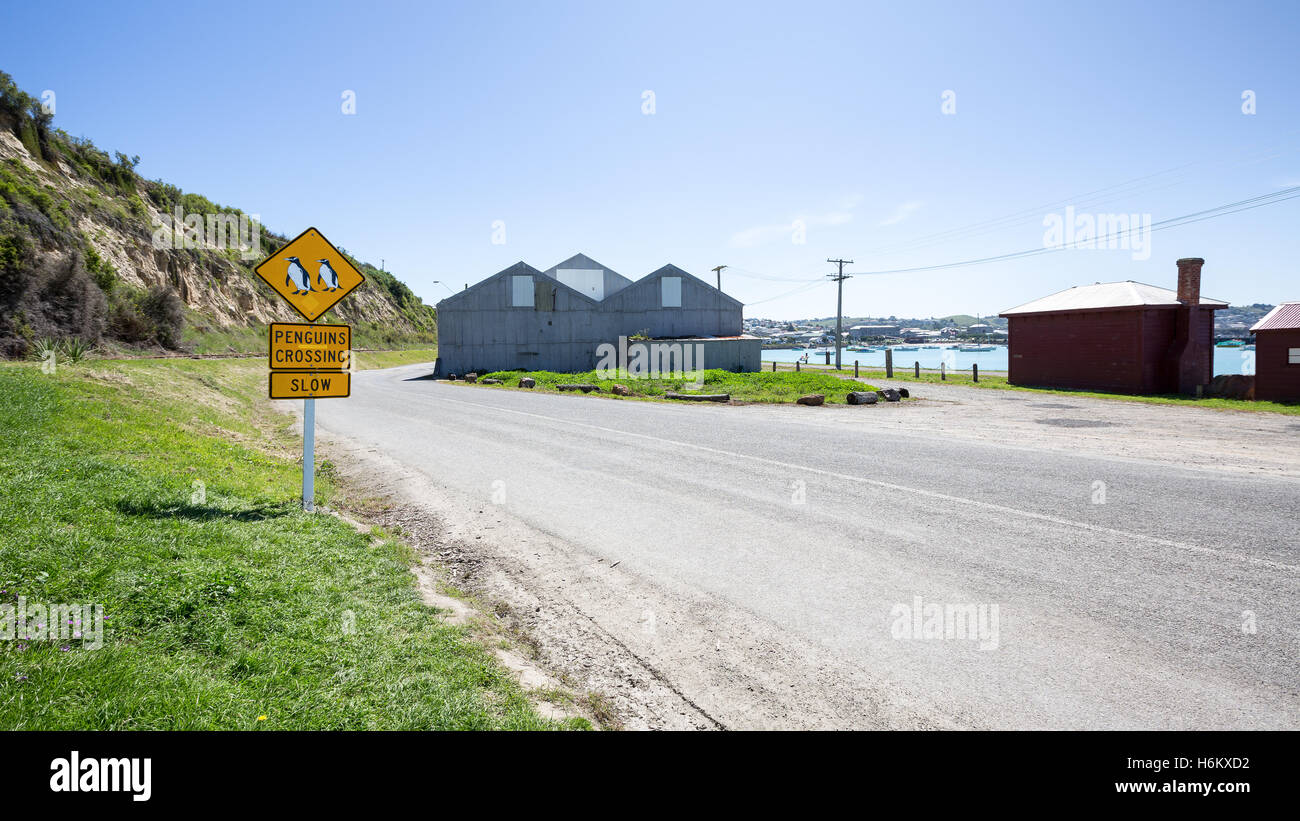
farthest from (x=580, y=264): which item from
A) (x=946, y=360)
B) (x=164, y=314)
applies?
(x=946, y=360)

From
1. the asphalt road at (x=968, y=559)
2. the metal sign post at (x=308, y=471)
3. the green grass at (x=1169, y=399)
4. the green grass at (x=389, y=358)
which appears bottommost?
the asphalt road at (x=968, y=559)

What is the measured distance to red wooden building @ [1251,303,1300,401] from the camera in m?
24.0

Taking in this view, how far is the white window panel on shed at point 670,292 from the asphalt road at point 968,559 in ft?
106

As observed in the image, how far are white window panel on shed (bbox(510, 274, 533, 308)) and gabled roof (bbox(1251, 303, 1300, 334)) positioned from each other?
120ft

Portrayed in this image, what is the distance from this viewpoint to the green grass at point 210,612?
3000 mm

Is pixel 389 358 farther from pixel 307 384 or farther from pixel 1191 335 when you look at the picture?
pixel 1191 335

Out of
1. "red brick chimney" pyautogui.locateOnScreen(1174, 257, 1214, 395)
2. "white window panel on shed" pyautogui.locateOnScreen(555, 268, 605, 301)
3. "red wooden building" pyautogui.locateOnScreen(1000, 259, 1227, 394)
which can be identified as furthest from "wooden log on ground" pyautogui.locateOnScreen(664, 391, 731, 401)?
"white window panel on shed" pyautogui.locateOnScreen(555, 268, 605, 301)

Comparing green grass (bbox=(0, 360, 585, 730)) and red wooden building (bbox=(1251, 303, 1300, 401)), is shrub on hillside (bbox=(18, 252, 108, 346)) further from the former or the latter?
red wooden building (bbox=(1251, 303, 1300, 401))

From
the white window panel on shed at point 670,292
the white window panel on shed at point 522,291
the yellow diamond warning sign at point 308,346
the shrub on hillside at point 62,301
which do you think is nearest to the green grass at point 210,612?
the yellow diamond warning sign at point 308,346

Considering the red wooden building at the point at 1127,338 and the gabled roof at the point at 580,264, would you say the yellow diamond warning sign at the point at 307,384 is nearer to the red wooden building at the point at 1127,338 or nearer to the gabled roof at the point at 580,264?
the red wooden building at the point at 1127,338

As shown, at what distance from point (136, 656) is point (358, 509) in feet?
16.1

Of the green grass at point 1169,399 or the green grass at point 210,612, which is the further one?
the green grass at point 1169,399

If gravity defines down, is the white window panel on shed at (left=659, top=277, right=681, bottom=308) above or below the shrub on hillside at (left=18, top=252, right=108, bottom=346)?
above
